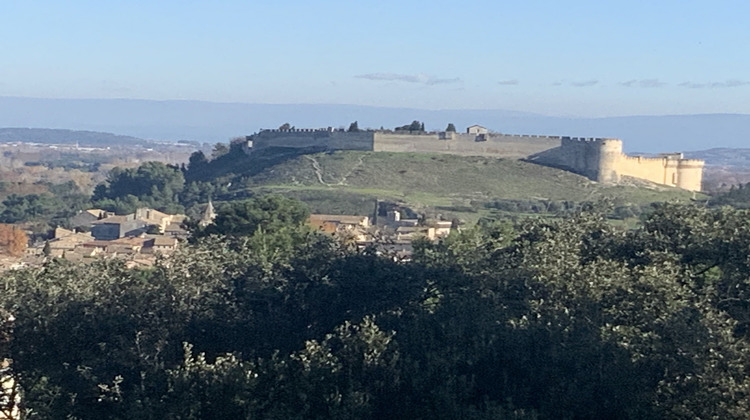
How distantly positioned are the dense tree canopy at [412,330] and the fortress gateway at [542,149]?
2027 inches

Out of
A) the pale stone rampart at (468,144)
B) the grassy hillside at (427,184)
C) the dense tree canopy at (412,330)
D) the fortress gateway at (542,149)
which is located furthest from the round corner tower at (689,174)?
the dense tree canopy at (412,330)

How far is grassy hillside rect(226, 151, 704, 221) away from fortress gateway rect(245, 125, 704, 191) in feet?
3.77

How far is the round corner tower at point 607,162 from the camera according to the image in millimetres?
71250

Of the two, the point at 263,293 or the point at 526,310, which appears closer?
the point at 526,310

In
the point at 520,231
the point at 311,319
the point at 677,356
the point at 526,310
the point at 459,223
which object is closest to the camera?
the point at 677,356

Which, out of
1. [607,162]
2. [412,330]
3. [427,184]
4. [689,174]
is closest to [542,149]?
[607,162]

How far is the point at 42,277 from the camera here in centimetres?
1872

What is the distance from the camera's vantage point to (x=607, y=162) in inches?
2815

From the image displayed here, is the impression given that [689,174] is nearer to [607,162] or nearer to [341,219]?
[607,162]

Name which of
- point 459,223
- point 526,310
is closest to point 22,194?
point 459,223

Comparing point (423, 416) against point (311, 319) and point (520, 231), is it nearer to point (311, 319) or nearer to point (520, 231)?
point (311, 319)

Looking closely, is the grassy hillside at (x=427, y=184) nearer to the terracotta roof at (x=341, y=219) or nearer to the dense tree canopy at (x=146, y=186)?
the dense tree canopy at (x=146, y=186)

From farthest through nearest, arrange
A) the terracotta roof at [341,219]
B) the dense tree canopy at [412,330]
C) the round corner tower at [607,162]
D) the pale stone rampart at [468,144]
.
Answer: the pale stone rampart at [468,144] < the round corner tower at [607,162] < the terracotta roof at [341,219] < the dense tree canopy at [412,330]

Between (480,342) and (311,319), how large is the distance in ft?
11.9
